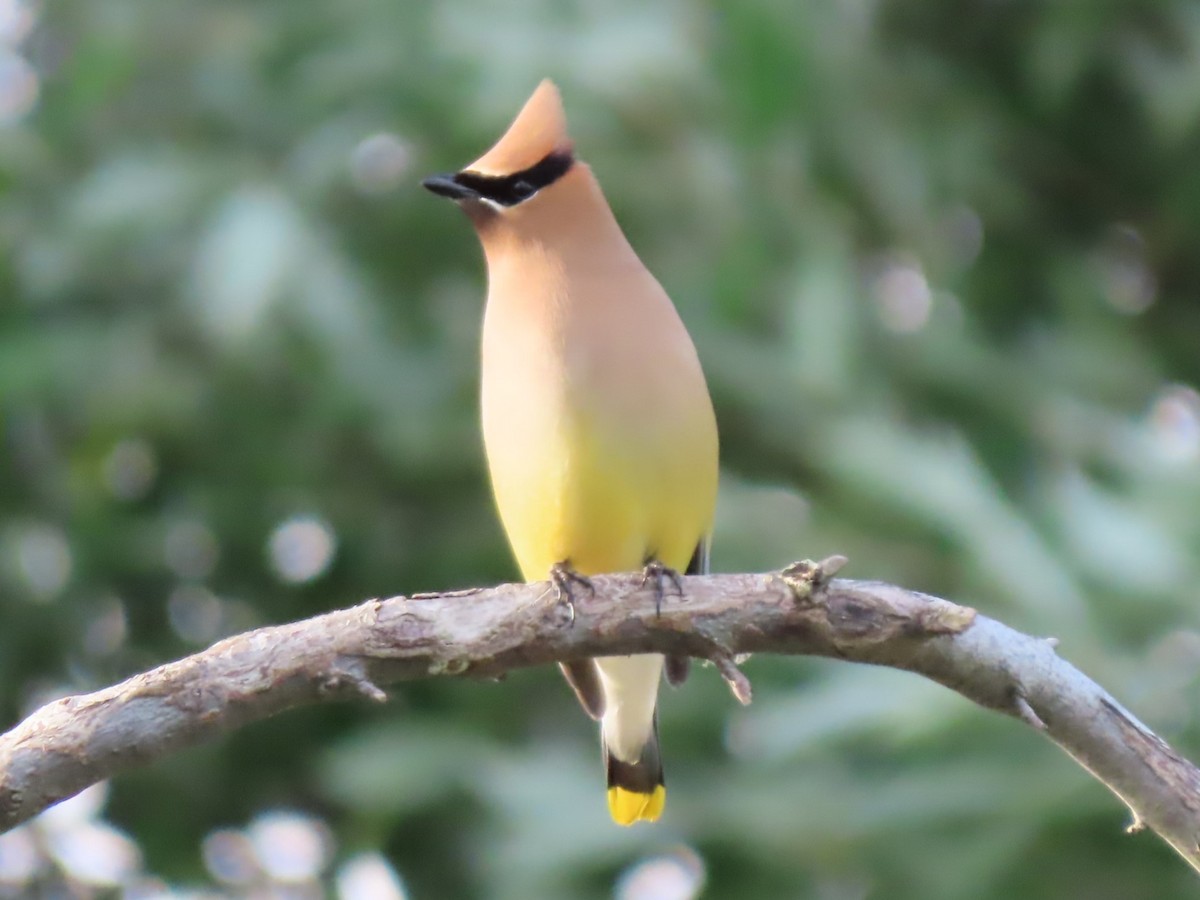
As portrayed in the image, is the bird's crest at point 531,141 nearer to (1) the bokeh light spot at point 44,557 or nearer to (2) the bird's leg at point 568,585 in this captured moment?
(2) the bird's leg at point 568,585

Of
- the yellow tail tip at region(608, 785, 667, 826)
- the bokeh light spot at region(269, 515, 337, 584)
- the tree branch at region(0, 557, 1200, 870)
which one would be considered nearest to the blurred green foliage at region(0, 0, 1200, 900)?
the bokeh light spot at region(269, 515, 337, 584)

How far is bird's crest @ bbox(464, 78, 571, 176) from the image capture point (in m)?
3.18

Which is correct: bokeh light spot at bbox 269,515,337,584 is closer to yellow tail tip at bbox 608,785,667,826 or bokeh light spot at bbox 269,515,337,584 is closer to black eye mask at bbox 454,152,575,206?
yellow tail tip at bbox 608,785,667,826

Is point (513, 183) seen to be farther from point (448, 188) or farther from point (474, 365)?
point (474, 365)

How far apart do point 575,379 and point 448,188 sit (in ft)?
1.35

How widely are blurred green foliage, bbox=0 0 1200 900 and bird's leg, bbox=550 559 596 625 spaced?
1.93m

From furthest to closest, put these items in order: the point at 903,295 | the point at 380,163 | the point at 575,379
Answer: the point at 903,295 < the point at 380,163 < the point at 575,379

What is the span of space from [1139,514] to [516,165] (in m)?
1.91

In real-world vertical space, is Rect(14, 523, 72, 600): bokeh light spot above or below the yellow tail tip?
below

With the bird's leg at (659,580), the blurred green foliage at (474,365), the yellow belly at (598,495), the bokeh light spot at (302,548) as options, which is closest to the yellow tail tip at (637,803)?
the blurred green foliage at (474,365)

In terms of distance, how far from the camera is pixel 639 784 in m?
3.82

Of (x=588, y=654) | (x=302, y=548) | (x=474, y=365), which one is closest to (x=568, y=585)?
(x=588, y=654)

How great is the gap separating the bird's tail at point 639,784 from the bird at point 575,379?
0.64 metres

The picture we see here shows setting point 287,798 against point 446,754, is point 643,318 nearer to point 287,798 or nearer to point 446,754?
point 446,754
